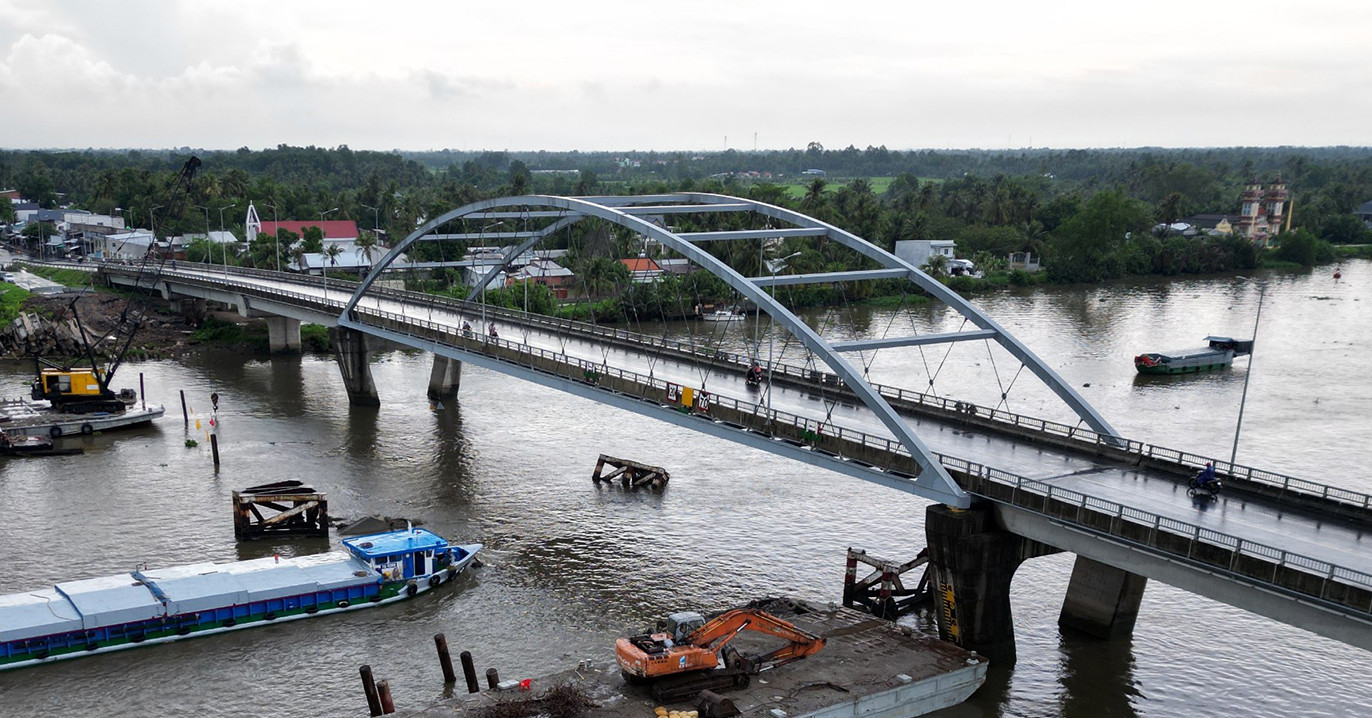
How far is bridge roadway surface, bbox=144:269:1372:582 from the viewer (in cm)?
3225

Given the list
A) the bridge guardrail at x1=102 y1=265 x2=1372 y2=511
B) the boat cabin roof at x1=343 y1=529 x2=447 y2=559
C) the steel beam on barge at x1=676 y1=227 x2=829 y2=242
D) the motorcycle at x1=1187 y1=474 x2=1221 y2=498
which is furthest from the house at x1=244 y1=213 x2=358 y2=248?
the motorcycle at x1=1187 y1=474 x2=1221 y2=498

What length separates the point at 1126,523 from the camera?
105ft

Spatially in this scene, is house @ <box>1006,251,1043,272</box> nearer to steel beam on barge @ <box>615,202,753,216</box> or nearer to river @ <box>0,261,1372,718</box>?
river @ <box>0,261,1372,718</box>

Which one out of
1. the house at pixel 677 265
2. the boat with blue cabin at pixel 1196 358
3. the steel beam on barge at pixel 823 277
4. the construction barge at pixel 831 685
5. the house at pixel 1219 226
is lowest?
the construction barge at pixel 831 685

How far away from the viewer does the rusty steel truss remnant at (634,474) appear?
55.2 meters

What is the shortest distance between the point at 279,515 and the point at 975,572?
2945 cm

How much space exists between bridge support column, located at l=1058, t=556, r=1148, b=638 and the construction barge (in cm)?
611

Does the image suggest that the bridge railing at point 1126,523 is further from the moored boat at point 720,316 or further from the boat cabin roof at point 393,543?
the moored boat at point 720,316

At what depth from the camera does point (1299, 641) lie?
39188 mm

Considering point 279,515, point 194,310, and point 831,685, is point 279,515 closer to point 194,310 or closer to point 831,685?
point 831,685

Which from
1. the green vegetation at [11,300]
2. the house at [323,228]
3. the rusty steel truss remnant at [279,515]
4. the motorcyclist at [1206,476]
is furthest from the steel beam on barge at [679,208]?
the house at [323,228]

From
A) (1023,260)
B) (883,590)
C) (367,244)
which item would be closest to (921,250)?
(1023,260)

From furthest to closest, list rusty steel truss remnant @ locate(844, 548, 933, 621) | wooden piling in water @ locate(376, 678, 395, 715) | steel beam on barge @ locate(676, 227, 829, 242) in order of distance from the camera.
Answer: steel beam on barge @ locate(676, 227, 829, 242), rusty steel truss remnant @ locate(844, 548, 933, 621), wooden piling in water @ locate(376, 678, 395, 715)

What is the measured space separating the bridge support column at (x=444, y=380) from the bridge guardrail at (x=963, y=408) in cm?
426
